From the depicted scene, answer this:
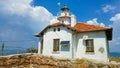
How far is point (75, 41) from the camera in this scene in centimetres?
1894

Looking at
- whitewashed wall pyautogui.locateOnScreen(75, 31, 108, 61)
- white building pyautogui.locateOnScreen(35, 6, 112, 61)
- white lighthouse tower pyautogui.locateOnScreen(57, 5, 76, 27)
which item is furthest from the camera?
white lighthouse tower pyautogui.locateOnScreen(57, 5, 76, 27)

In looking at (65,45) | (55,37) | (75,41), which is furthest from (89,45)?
(55,37)

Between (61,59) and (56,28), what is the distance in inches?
635

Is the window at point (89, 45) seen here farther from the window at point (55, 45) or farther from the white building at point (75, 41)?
the window at point (55, 45)

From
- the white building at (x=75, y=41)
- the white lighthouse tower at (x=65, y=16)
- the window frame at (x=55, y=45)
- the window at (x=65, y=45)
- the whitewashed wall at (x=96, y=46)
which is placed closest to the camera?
the whitewashed wall at (x=96, y=46)

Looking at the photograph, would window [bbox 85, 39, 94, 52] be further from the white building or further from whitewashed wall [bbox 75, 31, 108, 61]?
whitewashed wall [bbox 75, 31, 108, 61]

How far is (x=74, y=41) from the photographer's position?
742 inches

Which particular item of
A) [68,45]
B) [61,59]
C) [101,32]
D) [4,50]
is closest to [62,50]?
[68,45]

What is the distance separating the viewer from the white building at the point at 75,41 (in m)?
17.4

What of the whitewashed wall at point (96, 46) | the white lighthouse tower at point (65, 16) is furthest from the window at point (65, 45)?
the white lighthouse tower at point (65, 16)

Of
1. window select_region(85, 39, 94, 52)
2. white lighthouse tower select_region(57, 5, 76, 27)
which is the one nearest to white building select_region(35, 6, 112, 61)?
window select_region(85, 39, 94, 52)

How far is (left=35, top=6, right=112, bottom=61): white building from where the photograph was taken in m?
17.4

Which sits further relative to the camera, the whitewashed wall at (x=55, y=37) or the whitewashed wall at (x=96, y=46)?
the whitewashed wall at (x=55, y=37)

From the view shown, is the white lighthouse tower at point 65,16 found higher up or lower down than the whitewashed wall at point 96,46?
higher up
